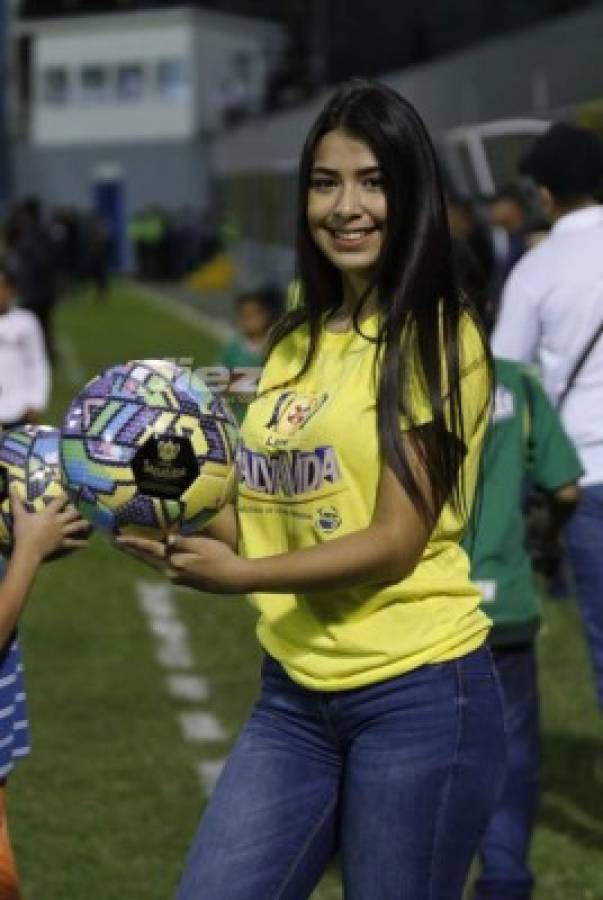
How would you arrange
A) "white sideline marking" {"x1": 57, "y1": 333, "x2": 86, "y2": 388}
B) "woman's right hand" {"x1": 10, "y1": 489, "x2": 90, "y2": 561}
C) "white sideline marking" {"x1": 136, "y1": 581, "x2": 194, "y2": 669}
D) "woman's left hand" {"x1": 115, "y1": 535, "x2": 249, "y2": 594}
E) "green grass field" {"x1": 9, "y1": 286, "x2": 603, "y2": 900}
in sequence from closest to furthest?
"woman's left hand" {"x1": 115, "y1": 535, "x2": 249, "y2": 594} → "woman's right hand" {"x1": 10, "y1": 489, "x2": 90, "y2": 561} → "green grass field" {"x1": 9, "y1": 286, "x2": 603, "y2": 900} → "white sideline marking" {"x1": 136, "y1": 581, "x2": 194, "y2": 669} → "white sideline marking" {"x1": 57, "y1": 333, "x2": 86, "y2": 388}

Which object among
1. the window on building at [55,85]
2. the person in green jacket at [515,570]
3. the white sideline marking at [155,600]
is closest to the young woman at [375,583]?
the person in green jacket at [515,570]

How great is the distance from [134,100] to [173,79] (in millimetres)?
1507

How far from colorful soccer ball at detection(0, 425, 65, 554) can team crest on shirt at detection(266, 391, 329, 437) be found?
1.30 feet

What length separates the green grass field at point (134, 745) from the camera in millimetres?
7676

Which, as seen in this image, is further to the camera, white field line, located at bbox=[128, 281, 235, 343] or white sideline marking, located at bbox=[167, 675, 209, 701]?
white field line, located at bbox=[128, 281, 235, 343]

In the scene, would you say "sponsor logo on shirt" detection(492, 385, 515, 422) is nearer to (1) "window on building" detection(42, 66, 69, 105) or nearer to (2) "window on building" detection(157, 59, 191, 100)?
(2) "window on building" detection(157, 59, 191, 100)

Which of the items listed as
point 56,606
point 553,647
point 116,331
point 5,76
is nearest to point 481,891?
point 553,647

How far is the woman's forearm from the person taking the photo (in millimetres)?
4172

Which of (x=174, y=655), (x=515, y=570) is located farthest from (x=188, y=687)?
(x=515, y=570)

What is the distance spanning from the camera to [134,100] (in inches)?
3391

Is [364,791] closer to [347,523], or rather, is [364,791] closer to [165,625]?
[347,523]

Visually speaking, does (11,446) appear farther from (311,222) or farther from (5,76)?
(5,76)

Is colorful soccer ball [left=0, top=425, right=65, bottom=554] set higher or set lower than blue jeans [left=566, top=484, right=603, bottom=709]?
higher

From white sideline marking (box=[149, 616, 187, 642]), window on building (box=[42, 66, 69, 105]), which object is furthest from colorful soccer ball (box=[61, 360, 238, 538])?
window on building (box=[42, 66, 69, 105])
